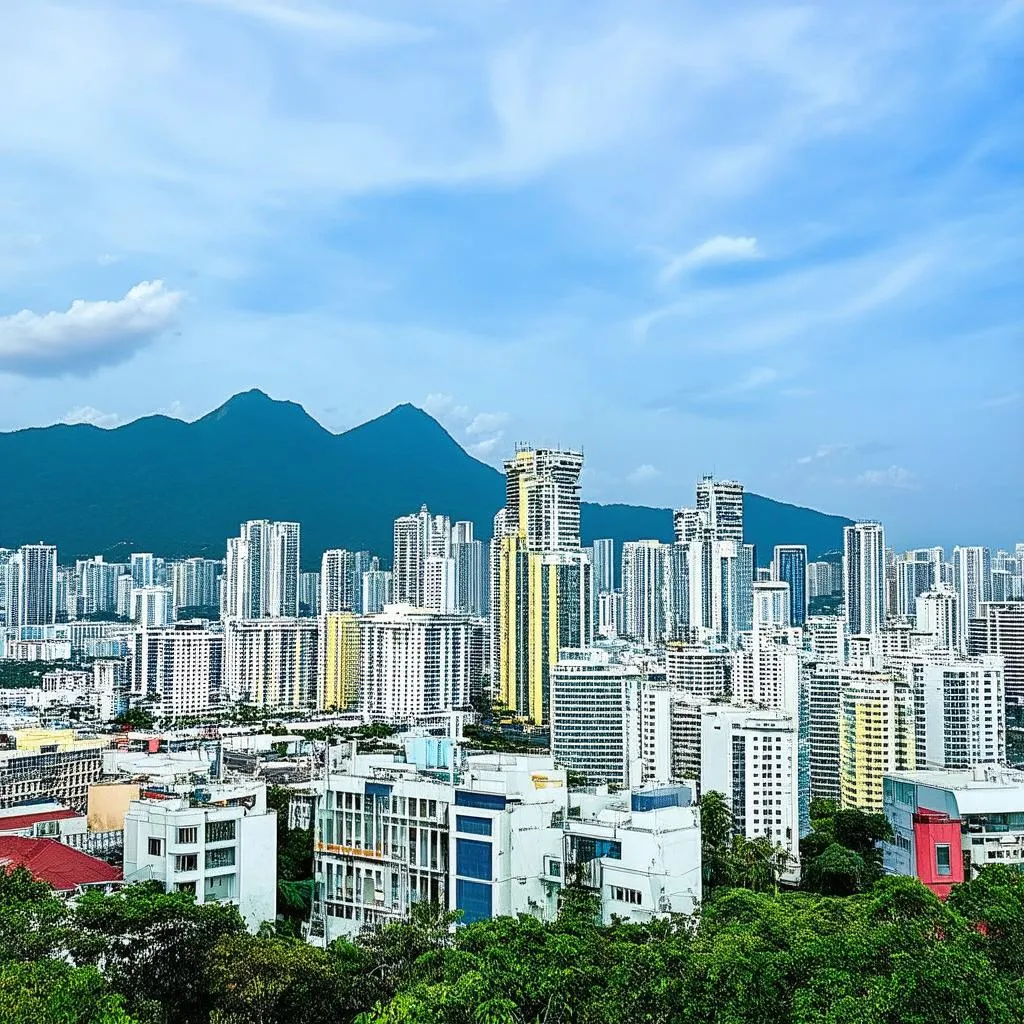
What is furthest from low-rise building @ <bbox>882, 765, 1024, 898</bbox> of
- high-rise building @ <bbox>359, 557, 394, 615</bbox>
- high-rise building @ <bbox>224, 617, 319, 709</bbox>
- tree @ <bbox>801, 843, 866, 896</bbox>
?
high-rise building @ <bbox>359, 557, 394, 615</bbox>

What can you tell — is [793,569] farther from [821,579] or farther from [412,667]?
[412,667]

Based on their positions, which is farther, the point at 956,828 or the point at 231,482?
the point at 231,482

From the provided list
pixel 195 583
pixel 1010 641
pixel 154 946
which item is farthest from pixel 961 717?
pixel 195 583

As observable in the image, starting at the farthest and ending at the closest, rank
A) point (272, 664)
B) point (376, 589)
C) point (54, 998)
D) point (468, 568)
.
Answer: point (468, 568) < point (376, 589) < point (272, 664) < point (54, 998)

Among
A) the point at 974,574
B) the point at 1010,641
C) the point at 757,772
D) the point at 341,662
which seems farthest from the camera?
the point at 974,574

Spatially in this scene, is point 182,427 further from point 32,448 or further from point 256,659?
point 256,659
